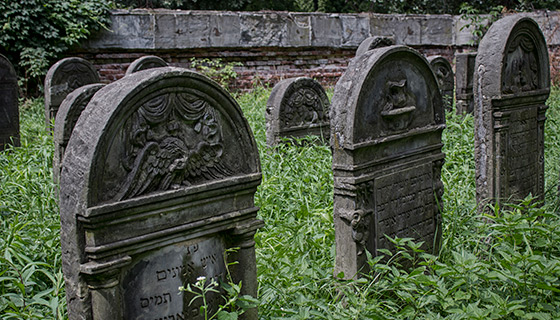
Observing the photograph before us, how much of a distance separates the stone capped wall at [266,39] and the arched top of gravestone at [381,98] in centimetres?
877

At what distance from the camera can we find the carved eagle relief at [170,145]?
83.3 inches

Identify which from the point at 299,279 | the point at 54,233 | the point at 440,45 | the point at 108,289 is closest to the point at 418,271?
the point at 299,279

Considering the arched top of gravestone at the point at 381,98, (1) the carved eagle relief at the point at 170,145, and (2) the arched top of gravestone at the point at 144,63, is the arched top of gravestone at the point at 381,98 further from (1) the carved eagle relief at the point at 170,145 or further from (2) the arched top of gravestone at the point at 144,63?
(2) the arched top of gravestone at the point at 144,63

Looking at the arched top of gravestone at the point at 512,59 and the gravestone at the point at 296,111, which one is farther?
the gravestone at the point at 296,111

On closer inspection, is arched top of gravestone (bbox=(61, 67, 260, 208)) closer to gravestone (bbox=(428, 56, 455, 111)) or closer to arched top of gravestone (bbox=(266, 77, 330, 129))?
arched top of gravestone (bbox=(266, 77, 330, 129))

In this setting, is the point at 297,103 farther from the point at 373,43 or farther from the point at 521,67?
the point at 521,67

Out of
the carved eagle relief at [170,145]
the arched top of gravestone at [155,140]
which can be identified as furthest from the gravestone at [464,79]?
the carved eagle relief at [170,145]

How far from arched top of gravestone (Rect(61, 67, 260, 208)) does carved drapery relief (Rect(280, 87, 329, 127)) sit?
13.2 ft

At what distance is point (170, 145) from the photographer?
7.39 ft

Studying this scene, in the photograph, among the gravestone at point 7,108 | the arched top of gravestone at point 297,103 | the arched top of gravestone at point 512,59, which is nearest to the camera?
the arched top of gravestone at point 512,59

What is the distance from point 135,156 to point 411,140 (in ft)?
6.82

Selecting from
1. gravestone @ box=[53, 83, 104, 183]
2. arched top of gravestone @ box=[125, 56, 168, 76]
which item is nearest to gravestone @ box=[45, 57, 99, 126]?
arched top of gravestone @ box=[125, 56, 168, 76]

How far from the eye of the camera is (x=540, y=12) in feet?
44.4

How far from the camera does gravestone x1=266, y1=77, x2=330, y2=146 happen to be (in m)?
6.48
